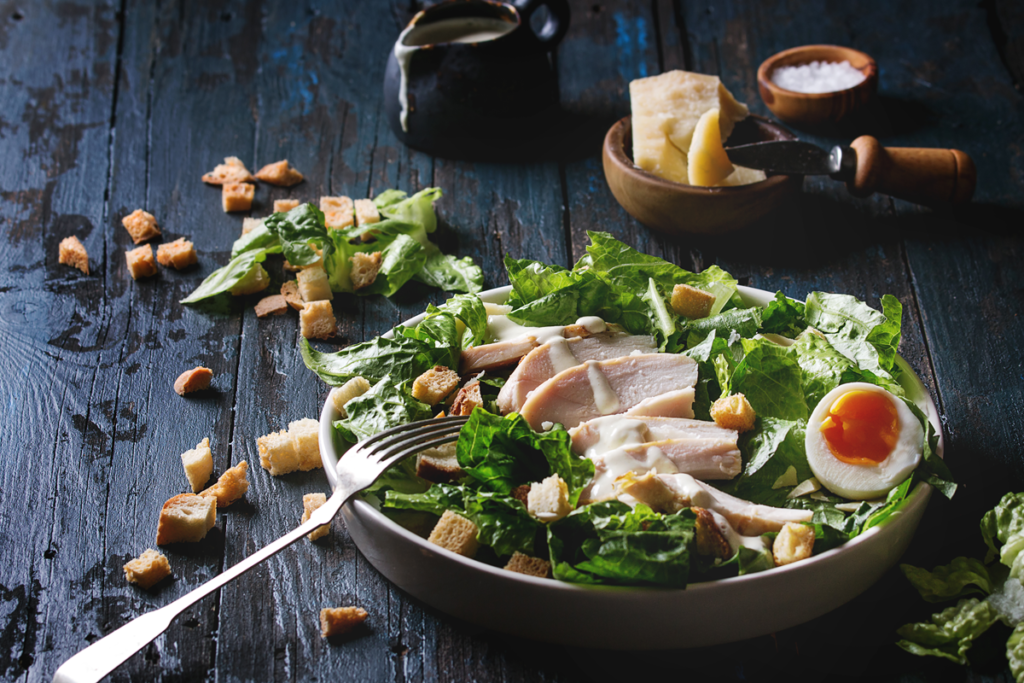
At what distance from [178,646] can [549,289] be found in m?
1.34

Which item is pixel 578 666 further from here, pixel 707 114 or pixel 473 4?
pixel 473 4

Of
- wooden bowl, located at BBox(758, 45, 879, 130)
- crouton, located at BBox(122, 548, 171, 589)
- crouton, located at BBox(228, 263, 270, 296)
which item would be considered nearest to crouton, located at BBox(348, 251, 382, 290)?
crouton, located at BBox(228, 263, 270, 296)

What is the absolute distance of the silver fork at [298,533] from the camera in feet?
5.79

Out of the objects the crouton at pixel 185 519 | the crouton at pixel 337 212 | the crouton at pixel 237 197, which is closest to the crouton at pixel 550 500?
the crouton at pixel 185 519

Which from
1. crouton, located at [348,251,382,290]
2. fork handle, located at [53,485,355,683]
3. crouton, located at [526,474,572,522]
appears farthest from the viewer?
crouton, located at [348,251,382,290]

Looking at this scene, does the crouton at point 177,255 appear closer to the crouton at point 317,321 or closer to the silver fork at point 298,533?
the crouton at point 317,321

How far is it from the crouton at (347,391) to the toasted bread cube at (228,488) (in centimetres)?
37

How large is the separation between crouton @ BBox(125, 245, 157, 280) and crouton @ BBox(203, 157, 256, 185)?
0.57 m

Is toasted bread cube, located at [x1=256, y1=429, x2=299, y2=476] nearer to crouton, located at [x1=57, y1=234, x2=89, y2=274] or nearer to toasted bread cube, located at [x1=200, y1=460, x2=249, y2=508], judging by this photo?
toasted bread cube, located at [x1=200, y1=460, x2=249, y2=508]

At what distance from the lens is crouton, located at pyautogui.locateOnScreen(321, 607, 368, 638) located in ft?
6.60

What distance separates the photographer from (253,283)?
3.20m

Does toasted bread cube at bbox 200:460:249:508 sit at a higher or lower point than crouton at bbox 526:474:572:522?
lower

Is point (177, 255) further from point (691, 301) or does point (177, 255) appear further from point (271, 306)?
point (691, 301)

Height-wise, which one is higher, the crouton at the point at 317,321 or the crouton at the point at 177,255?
the crouton at the point at 177,255
